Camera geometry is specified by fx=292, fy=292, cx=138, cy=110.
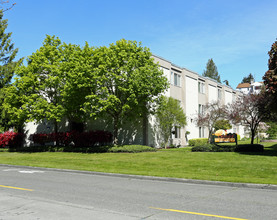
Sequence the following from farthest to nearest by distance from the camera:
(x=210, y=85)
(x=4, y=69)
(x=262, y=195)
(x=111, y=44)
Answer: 1. (x=210, y=85)
2. (x=4, y=69)
3. (x=111, y=44)
4. (x=262, y=195)

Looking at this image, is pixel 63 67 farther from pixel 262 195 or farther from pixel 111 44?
pixel 262 195

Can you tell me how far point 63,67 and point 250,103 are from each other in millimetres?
16231

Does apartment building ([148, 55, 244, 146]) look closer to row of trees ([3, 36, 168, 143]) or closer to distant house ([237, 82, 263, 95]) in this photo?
distant house ([237, 82, 263, 95])

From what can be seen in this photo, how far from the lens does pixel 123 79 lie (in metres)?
24.6

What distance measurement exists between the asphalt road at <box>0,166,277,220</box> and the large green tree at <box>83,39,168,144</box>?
12948 mm

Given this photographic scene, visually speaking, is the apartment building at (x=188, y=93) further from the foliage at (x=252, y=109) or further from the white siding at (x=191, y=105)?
the foliage at (x=252, y=109)

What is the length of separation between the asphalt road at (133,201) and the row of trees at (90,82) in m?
13.2

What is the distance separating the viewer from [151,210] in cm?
692

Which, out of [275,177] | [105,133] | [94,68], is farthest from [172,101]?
[275,177]

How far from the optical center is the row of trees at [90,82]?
23719 millimetres

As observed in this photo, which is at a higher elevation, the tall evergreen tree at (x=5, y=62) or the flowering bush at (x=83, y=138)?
the tall evergreen tree at (x=5, y=62)

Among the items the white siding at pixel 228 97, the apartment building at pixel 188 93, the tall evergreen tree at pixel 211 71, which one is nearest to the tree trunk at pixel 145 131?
the apartment building at pixel 188 93

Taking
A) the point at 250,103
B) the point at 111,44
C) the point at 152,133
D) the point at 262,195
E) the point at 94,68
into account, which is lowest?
the point at 262,195

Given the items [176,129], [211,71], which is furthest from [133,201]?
[211,71]
